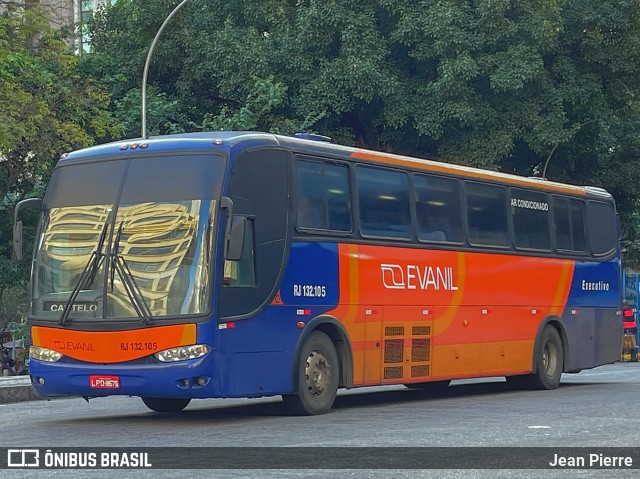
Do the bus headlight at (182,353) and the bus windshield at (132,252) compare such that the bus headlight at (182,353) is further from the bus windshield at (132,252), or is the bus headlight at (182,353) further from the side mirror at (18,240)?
the side mirror at (18,240)

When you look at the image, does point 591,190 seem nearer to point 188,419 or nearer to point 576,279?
point 576,279

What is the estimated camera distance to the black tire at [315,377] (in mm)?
15297

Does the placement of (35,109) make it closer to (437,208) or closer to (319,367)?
(437,208)

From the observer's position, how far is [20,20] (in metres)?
30.9

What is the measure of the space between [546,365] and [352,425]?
805 centimetres

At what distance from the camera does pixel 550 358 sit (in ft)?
70.2

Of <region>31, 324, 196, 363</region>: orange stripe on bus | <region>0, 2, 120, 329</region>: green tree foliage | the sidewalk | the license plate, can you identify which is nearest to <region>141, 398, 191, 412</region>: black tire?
<region>31, 324, 196, 363</region>: orange stripe on bus

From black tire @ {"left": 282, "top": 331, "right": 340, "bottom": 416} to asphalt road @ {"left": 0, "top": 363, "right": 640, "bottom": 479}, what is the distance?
0.22 meters

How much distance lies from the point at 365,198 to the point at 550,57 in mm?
20041

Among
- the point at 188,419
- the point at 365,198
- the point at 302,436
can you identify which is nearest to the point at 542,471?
the point at 302,436

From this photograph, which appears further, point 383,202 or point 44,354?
point 383,202

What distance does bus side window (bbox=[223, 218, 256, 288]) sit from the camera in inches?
562

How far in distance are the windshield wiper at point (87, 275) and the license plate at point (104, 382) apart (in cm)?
72

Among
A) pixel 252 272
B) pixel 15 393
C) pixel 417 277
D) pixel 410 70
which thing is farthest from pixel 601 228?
pixel 410 70
